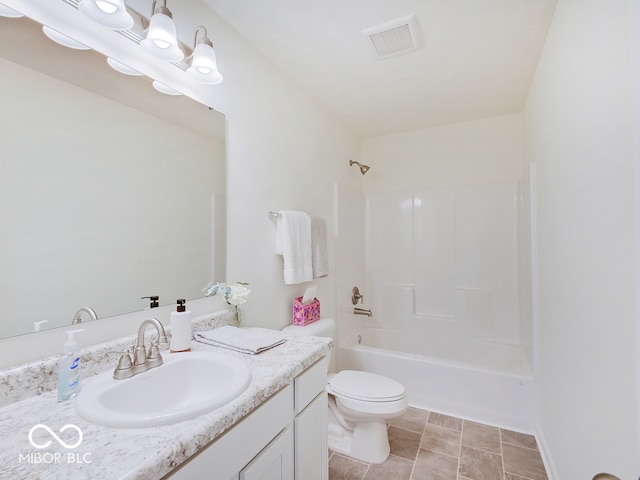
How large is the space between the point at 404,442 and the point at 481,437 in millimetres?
524

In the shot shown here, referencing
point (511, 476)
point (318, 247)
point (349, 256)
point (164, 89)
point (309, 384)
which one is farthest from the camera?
point (349, 256)

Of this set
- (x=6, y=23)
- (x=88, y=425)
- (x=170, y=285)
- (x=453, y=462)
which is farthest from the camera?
(x=453, y=462)

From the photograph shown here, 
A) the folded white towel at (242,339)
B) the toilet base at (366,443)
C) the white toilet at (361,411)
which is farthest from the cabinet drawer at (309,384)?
the toilet base at (366,443)

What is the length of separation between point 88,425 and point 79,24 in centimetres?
123

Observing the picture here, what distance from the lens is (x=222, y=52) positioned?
1568 millimetres

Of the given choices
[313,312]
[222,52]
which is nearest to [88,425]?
[313,312]

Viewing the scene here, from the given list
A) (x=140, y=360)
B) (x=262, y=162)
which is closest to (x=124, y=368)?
(x=140, y=360)

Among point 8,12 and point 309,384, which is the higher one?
point 8,12

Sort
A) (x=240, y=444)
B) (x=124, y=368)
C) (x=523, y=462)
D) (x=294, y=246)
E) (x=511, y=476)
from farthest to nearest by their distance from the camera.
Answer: (x=294, y=246) < (x=523, y=462) < (x=511, y=476) < (x=124, y=368) < (x=240, y=444)

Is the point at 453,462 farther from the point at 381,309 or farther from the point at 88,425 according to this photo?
the point at 88,425

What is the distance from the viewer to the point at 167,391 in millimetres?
1006

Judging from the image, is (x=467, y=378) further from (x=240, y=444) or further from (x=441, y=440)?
(x=240, y=444)

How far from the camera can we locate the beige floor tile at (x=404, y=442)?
6.12 ft

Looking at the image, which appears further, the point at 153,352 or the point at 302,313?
the point at 302,313
